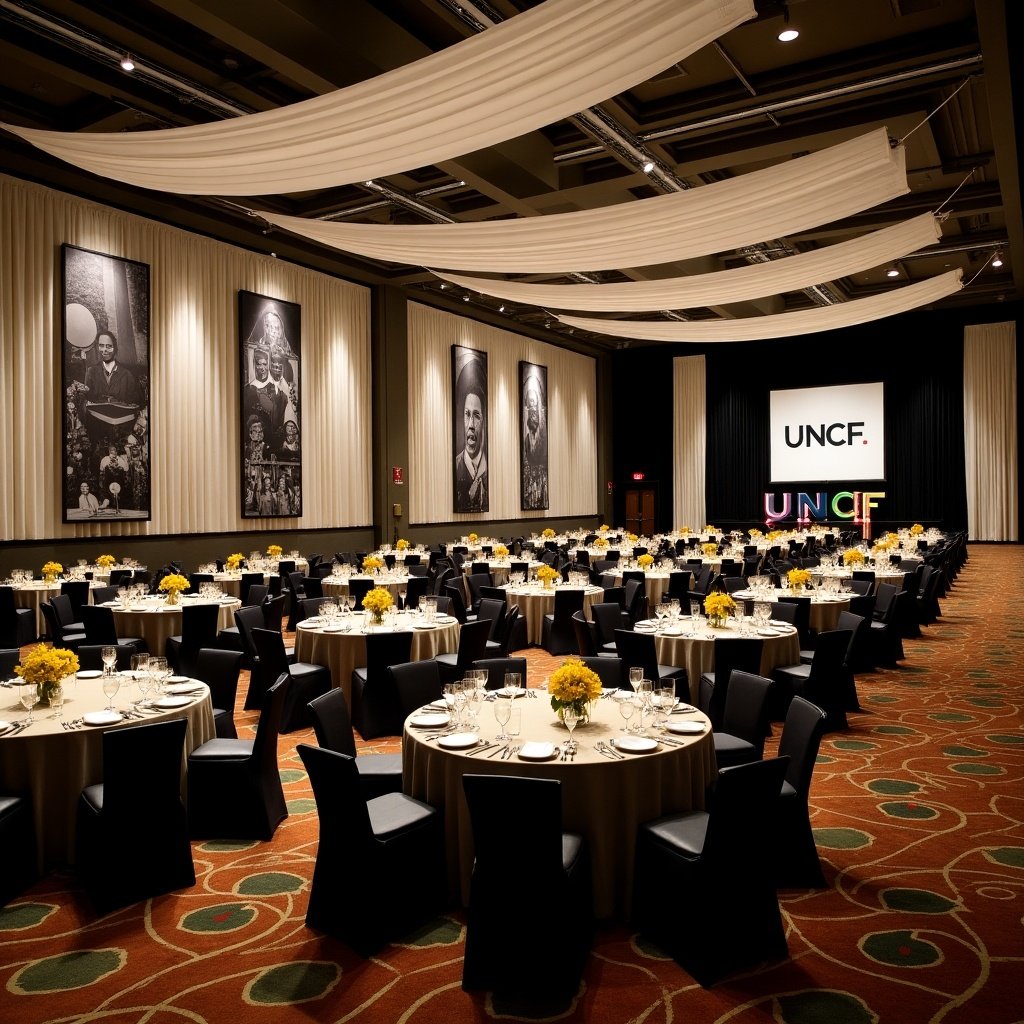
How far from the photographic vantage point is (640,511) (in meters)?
26.1

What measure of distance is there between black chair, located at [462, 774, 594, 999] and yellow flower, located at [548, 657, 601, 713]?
820 mm

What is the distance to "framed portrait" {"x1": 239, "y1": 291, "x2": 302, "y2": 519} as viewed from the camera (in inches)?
552

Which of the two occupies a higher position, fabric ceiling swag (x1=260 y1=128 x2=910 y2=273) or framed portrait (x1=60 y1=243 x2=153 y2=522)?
fabric ceiling swag (x1=260 y1=128 x2=910 y2=273)

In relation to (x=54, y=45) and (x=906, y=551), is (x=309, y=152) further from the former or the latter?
(x=906, y=551)

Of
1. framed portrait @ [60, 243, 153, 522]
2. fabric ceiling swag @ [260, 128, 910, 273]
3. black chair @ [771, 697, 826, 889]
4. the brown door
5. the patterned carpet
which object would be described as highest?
fabric ceiling swag @ [260, 128, 910, 273]

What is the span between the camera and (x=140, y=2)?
8.08m

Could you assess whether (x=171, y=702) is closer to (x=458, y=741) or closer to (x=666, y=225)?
(x=458, y=741)

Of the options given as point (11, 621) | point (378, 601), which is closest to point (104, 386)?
point (11, 621)

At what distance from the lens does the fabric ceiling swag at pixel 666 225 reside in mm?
7488

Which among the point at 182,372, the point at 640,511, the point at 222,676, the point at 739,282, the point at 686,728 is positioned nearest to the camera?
the point at 686,728

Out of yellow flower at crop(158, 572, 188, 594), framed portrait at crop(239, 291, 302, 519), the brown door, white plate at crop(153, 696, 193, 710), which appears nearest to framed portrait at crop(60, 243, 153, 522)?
framed portrait at crop(239, 291, 302, 519)

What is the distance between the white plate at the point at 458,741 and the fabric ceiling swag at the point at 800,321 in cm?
1142

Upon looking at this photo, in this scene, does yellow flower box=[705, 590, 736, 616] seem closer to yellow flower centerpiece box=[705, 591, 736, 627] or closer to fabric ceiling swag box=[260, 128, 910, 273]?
yellow flower centerpiece box=[705, 591, 736, 627]

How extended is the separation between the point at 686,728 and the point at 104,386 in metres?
10.7
